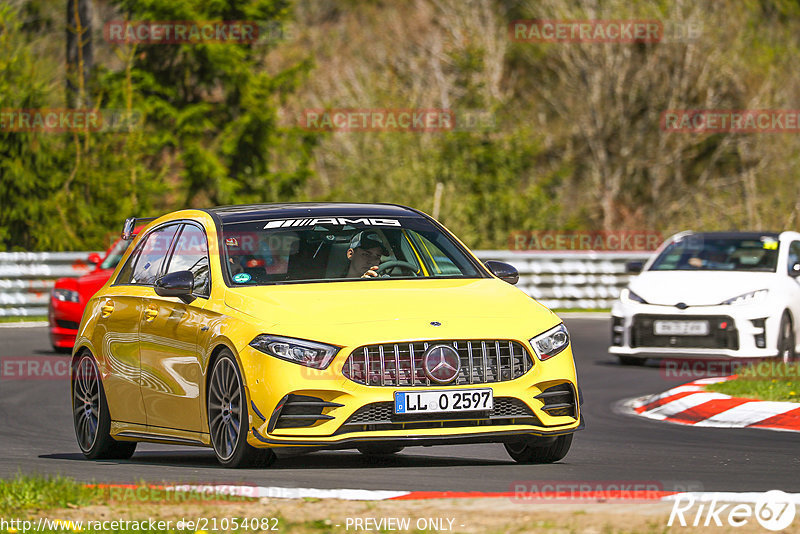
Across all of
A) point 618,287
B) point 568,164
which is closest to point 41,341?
point 618,287

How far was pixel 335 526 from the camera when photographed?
6754 mm

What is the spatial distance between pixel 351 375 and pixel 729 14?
122 feet

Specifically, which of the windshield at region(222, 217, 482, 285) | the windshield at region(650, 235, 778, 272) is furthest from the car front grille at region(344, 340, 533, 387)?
the windshield at region(650, 235, 778, 272)

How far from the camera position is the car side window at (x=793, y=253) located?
18.9 m

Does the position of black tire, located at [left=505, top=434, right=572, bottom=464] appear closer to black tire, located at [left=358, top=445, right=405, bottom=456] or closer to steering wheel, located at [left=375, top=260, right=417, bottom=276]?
black tire, located at [left=358, top=445, right=405, bottom=456]

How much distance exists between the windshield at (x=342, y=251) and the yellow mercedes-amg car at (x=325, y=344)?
0.4 inches

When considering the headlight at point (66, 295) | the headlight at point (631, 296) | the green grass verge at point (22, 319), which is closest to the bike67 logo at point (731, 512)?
the headlight at point (631, 296)

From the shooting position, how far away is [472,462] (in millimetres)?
10000

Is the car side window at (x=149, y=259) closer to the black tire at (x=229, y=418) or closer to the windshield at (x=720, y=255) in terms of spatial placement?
the black tire at (x=229, y=418)

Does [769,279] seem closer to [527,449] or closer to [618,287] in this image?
[527,449]

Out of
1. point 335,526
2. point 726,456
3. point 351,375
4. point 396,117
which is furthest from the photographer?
point 396,117

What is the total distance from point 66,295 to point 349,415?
12.2 m

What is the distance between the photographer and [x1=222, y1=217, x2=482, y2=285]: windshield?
9.84 metres

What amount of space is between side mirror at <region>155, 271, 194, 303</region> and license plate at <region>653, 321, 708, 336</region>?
9.21 metres
